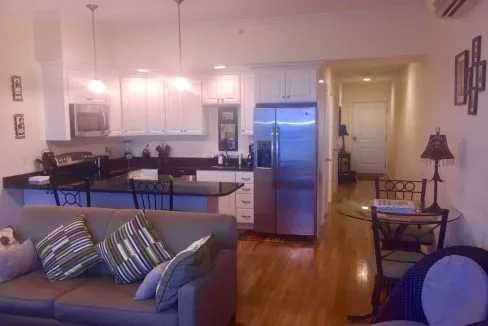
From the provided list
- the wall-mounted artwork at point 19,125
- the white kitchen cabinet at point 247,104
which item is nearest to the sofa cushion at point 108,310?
the wall-mounted artwork at point 19,125

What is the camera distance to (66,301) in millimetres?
2564

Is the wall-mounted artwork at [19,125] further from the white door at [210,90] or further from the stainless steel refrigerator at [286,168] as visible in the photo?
the stainless steel refrigerator at [286,168]

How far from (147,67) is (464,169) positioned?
166 inches

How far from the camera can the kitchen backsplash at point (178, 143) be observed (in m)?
6.04

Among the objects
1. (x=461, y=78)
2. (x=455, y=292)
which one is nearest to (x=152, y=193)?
(x=455, y=292)

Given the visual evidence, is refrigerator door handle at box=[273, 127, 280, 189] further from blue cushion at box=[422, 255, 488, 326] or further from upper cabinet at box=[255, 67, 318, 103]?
blue cushion at box=[422, 255, 488, 326]

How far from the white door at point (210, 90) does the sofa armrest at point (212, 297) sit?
317 centimetres

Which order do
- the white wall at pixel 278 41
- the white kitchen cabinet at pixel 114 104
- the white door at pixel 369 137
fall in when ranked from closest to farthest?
the white wall at pixel 278 41, the white kitchen cabinet at pixel 114 104, the white door at pixel 369 137

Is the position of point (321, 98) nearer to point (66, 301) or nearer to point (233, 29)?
point (233, 29)

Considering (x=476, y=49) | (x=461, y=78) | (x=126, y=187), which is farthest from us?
(x=126, y=187)

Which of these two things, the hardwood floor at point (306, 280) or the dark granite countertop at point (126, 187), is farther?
the dark granite countertop at point (126, 187)

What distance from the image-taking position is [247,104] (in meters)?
5.63

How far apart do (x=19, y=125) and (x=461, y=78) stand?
4493 millimetres

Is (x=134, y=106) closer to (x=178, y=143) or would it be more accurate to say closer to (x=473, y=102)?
(x=178, y=143)
